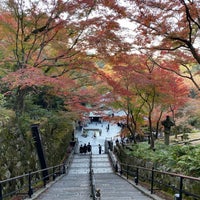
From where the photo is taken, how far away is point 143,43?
1115 centimetres

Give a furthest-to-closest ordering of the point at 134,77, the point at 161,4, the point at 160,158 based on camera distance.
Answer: the point at 134,77 → the point at 160,158 → the point at 161,4

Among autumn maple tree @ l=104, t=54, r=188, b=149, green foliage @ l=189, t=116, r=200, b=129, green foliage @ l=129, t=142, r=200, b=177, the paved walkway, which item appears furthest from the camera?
green foliage @ l=189, t=116, r=200, b=129

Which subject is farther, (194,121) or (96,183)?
(194,121)

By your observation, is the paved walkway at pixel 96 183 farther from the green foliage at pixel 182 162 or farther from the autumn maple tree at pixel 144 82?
the autumn maple tree at pixel 144 82

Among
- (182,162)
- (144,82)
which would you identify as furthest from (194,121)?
(182,162)

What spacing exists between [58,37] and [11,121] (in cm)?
415

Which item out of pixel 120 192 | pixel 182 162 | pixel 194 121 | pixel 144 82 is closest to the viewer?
pixel 182 162

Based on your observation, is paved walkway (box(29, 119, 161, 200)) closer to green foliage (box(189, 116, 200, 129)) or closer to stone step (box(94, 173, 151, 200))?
stone step (box(94, 173, 151, 200))

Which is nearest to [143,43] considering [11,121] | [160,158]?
[160,158]

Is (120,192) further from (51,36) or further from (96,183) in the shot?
(51,36)

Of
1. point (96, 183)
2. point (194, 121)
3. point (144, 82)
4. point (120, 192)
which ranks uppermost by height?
point (144, 82)

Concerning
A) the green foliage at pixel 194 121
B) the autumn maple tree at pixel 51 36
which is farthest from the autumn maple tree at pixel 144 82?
the green foliage at pixel 194 121

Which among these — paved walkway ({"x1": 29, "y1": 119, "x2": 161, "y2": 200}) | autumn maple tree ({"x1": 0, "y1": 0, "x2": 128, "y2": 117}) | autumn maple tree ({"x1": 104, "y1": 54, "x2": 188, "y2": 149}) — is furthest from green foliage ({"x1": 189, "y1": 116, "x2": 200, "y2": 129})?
autumn maple tree ({"x1": 0, "y1": 0, "x2": 128, "y2": 117})

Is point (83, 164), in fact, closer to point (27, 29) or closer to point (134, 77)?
point (134, 77)
